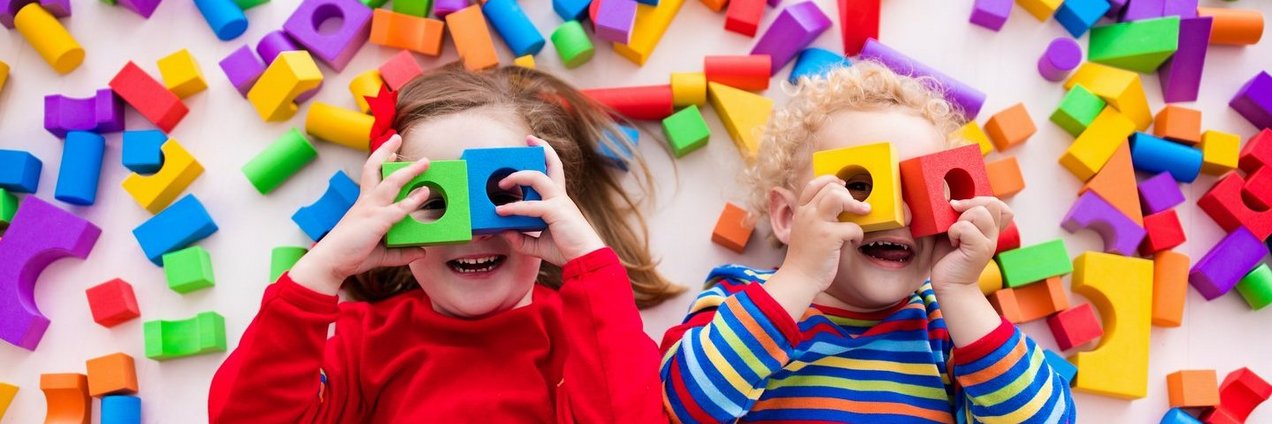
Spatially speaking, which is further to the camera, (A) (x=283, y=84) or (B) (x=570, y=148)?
(A) (x=283, y=84)

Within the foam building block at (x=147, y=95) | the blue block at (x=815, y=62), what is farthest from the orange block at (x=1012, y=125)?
the foam building block at (x=147, y=95)

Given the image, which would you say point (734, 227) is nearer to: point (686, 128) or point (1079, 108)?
point (686, 128)

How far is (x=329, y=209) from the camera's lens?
1615 millimetres

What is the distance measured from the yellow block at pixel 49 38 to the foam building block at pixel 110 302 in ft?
1.39

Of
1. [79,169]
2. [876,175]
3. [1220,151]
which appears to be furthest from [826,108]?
[79,169]

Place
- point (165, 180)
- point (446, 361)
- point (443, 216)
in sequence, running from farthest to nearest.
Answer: point (165, 180)
point (446, 361)
point (443, 216)

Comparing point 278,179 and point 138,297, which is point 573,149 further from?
point 138,297

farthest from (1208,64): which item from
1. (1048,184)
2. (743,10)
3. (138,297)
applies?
(138,297)

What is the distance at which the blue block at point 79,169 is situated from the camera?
164 centimetres

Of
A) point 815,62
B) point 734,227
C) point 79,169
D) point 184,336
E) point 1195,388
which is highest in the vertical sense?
point 815,62

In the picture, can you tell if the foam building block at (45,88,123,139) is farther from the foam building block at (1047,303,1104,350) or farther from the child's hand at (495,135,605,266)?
the foam building block at (1047,303,1104,350)

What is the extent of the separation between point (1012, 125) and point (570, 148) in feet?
2.51

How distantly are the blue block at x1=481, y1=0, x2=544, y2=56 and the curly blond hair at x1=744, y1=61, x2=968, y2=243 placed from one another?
45cm

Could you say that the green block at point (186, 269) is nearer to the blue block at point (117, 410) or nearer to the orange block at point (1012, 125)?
the blue block at point (117, 410)
